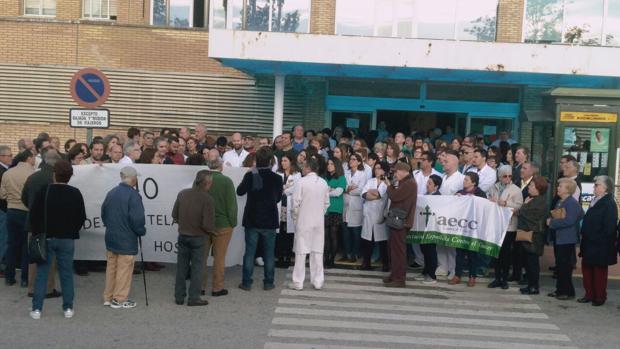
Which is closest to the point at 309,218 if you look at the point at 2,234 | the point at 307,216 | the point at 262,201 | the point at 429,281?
the point at 307,216

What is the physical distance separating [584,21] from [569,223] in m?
9.45

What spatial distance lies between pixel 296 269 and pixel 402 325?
202 cm

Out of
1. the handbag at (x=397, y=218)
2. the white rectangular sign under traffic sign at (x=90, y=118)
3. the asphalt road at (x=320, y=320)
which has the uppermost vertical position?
the white rectangular sign under traffic sign at (x=90, y=118)

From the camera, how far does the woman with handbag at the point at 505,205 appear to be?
1112 centimetres

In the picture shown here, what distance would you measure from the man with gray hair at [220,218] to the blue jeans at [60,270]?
1769 mm

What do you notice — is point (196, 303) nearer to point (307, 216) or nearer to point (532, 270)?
point (307, 216)

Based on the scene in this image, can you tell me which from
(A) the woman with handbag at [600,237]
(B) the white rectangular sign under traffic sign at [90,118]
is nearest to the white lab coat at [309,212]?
(A) the woman with handbag at [600,237]

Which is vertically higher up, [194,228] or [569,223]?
[569,223]

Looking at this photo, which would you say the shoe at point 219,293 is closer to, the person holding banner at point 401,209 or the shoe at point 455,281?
the person holding banner at point 401,209

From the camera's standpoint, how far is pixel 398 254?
35.9ft

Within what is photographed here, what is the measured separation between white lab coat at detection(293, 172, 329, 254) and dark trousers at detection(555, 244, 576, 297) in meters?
3.38

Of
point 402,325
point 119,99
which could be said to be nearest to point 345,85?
point 119,99

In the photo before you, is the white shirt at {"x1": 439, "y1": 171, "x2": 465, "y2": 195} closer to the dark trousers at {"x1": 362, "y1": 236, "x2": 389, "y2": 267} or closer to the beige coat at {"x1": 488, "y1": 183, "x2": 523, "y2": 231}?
the beige coat at {"x1": 488, "y1": 183, "x2": 523, "y2": 231}

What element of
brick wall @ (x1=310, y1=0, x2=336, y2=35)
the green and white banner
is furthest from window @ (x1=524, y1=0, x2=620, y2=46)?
the green and white banner
